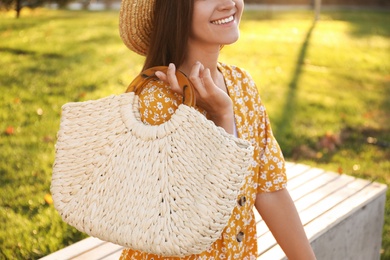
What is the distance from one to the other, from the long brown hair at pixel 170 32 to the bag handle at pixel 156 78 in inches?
4.2

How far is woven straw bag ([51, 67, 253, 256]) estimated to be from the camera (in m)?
1.65

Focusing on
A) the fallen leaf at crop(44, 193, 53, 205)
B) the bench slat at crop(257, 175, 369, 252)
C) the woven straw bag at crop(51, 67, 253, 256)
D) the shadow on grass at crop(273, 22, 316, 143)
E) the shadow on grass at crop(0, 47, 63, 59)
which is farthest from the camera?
the shadow on grass at crop(0, 47, 63, 59)

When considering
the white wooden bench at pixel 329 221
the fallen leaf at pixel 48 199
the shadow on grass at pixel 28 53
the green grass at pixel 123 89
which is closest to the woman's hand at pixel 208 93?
the white wooden bench at pixel 329 221

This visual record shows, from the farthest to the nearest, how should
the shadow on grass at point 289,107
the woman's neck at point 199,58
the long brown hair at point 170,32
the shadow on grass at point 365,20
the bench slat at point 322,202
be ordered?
the shadow on grass at point 365,20
the shadow on grass at point 289,107
the bench slat at point 322,202
the woman's neck at point 199,58
the long brown hair at point 170,32

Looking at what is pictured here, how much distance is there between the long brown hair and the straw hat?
0.03 metres

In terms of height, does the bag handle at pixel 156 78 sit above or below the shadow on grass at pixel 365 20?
above

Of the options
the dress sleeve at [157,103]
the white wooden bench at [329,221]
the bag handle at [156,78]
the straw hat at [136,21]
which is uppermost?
the straw hat at [136,21]

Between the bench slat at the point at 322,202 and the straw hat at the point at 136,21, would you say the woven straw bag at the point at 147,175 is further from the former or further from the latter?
the bench slat at the point at 322,202

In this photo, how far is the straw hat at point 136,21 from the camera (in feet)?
6.63

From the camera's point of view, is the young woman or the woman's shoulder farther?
the woman's shoulder

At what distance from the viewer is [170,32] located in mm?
1963

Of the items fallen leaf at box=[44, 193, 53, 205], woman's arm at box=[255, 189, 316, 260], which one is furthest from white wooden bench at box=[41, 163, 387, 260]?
fallen leaf at box=[44, 193, 53, 205]

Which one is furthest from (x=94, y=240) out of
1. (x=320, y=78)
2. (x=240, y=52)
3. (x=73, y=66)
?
(x=240, y=52)

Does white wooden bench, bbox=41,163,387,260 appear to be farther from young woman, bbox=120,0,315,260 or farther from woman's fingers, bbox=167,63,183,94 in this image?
woman's fingers, bbox=167,63,183,94
